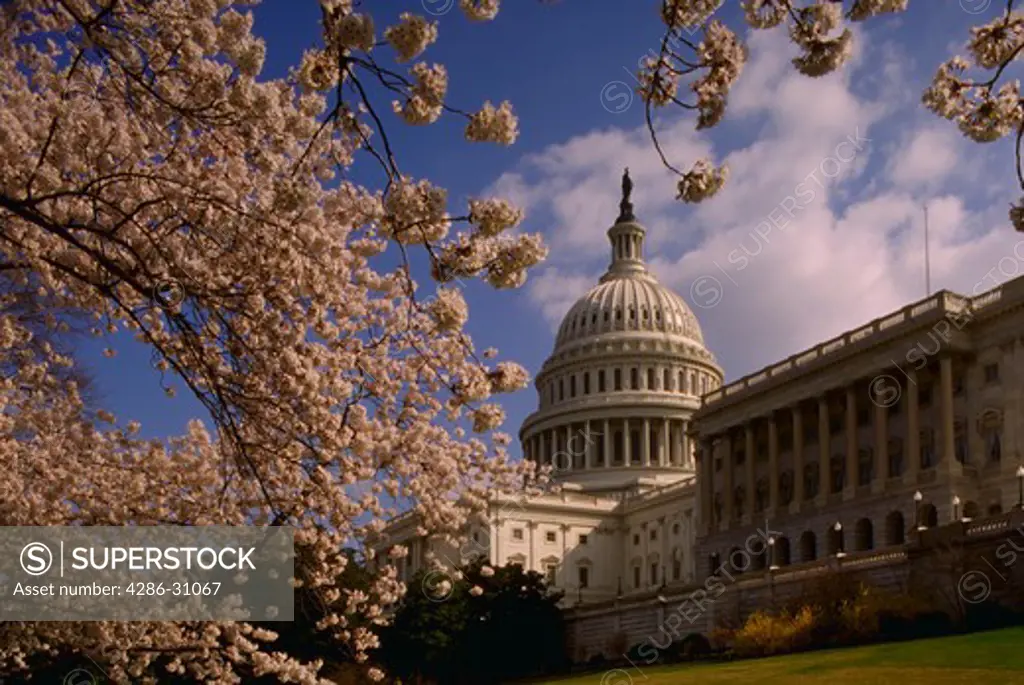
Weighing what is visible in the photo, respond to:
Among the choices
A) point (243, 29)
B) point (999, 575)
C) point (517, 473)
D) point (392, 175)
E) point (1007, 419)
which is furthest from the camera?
point (1007, 419)

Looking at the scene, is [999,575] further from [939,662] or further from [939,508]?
[939,508]

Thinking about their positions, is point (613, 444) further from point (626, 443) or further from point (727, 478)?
point (727, 478)

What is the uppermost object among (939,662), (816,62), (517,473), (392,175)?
(816,62)

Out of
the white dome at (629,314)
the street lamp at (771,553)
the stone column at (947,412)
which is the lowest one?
the street lamp at (771,553)

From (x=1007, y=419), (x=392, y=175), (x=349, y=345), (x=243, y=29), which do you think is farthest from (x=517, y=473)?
(x=1007, y=419)

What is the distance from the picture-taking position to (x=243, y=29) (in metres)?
14.0

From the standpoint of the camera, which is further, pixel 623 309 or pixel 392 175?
pixel 623 309

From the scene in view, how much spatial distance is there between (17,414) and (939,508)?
6153 cm

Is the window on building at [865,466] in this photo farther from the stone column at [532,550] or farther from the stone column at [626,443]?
the stone column at [626,443]

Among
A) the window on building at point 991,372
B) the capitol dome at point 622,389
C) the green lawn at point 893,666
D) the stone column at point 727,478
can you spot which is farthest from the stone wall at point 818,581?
the capitol dome at point 622,389

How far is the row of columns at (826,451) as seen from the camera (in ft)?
251

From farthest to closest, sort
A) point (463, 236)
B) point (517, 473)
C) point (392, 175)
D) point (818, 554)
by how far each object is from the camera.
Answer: point (818, 554) < point (517, 473) < point (463, 236) < point (392, 175)

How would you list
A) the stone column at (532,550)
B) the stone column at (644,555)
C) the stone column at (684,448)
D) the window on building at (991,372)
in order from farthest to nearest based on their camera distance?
the stone column at (684,448) → the stone column at (644,555) → the stone column at (532,550) → the window on building at (991,372)

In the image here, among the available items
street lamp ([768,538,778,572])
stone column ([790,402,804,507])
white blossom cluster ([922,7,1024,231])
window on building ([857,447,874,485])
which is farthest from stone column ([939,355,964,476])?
white blossom cluster ([922,7,1024,231])
